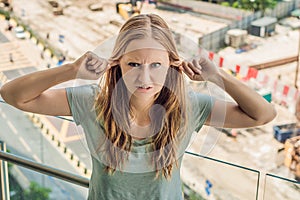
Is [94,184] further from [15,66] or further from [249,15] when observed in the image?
[249,15]

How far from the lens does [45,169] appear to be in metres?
0.73

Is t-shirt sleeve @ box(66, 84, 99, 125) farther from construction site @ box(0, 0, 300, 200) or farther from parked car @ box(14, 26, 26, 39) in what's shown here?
parked car @ box(14, 26, 26, 39)

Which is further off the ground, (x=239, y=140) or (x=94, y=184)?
(x=94, y=184)

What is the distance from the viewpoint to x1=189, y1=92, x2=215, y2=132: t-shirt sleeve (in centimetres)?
50

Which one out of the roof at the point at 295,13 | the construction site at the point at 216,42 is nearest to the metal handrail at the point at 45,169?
the construction site at the point at 216,42

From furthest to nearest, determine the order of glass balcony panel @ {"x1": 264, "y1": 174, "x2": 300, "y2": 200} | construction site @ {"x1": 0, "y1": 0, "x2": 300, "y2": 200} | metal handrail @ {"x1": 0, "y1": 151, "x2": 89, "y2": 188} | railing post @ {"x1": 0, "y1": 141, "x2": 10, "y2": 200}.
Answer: construction site @ {"x1": 0, "y1": 0, "x2": 300, "y2": 200} < railing post @ {"x1": 0, "y1": 141, "x2": 10, "y2": 200} < metal handrail @ {"x1": 0, "y1": 151, "x2": 89, "y2": 188} < glass balcony panel @ {"x1": 264, "y1": 174, "x2": 300, "y2": 200}

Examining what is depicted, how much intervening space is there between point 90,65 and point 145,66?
0.16ft

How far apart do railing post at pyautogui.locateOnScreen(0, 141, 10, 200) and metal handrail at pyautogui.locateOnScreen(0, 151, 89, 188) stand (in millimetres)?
30

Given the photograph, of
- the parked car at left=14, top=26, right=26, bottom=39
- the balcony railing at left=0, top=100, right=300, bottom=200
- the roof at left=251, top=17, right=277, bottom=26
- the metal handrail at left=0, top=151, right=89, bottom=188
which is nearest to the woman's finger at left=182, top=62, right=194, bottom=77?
the balcony railing at left=0, top=100, right=300, bottom=200

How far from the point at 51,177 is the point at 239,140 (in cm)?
466

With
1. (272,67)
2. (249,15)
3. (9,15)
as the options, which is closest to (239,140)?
(272,67)

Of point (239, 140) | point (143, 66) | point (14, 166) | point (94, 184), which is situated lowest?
point (239, 140)

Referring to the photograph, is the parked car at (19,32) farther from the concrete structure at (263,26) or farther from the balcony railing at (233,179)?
the balcony railing at (233,179)

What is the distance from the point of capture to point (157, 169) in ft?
1.65
